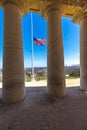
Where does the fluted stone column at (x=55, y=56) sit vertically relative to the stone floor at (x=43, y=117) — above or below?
above

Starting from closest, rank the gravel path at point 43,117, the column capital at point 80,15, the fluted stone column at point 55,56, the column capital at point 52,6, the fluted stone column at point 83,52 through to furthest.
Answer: the gravel path at point 43,117
the fluted stone column at point 55,56
the column capital at point 52,6
the column capital at point 80,15
the fluted stone column at point 83,52

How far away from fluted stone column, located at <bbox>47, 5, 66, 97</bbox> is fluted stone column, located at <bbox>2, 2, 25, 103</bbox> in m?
1.65

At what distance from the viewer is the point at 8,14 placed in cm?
630

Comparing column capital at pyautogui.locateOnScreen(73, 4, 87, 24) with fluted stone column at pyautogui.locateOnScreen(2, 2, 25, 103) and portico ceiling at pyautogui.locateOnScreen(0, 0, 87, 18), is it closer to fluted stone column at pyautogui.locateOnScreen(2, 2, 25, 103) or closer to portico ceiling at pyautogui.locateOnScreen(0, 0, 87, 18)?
portico ceiling at pyautogui.locateOnScreen(0, 0, 87, 18)

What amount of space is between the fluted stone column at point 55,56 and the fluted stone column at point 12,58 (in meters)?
1.65

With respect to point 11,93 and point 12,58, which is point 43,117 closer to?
point 11,93

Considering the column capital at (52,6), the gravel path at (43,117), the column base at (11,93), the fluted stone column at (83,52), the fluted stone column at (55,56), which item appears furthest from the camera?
the fluted stone column at (83,52)

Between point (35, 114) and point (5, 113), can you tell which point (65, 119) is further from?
point (5, 113)

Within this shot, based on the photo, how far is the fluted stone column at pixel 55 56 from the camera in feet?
22.8

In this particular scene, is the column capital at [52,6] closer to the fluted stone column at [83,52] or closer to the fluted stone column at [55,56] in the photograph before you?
the fluted stone column at [55,56]

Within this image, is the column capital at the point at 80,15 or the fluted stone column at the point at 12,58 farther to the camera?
the column capital at the point at 80,15

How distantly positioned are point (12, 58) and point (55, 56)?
2321mm

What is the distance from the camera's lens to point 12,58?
609cm

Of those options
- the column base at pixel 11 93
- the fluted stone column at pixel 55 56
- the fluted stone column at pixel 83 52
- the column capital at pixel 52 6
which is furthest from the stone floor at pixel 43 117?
the column capital at pixel 52 6
